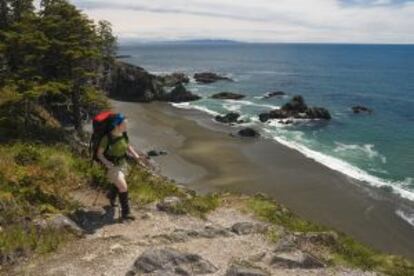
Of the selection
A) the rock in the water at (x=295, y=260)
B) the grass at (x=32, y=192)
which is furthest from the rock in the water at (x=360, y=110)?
the rock in the water at (x=295, y=260)

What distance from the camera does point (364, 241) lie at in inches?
1063

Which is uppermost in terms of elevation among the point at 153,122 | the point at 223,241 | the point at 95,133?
the point at 95,133

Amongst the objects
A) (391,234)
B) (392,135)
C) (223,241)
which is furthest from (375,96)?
(223,241)

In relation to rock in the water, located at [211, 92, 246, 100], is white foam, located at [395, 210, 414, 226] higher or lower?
higher

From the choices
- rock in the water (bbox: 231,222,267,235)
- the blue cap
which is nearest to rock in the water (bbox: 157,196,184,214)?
rock in the water (bbox: 231,222,267,235)

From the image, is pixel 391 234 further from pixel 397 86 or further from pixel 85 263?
pixel 397 86

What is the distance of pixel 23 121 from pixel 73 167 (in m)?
7.43

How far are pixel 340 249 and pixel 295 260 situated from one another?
2.37m

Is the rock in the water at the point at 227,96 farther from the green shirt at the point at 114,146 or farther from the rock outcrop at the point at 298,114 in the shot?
the green shirt at the point at 114,146

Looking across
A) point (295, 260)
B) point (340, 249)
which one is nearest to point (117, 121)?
point (295, 260)

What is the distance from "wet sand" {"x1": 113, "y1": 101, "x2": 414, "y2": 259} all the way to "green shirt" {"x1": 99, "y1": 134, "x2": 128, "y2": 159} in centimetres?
1819

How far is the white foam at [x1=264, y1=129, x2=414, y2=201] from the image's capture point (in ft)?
116

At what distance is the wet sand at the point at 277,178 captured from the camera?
29.3 metres

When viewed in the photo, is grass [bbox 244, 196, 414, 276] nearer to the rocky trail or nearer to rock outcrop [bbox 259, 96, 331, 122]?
the rocky trail
